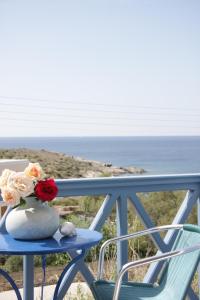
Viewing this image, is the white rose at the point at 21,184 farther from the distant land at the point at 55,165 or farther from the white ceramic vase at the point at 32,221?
the distant land at the point at 55,165

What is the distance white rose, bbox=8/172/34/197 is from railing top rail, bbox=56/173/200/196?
559 millimetres

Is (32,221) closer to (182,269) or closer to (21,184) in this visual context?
(21,184)

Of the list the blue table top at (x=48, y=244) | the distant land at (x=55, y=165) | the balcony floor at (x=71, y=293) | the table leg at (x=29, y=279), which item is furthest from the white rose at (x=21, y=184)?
the distant land at (x=55, y=165)

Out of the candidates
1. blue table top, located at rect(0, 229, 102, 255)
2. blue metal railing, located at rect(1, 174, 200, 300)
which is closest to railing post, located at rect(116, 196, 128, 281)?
blue metal railing, located at rect(1, 174, 200, 300)

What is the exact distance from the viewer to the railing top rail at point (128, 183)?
9.64 feet

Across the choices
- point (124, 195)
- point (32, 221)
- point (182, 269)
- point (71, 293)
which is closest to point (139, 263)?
point (182, 269)

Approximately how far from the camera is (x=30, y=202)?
7.82ft

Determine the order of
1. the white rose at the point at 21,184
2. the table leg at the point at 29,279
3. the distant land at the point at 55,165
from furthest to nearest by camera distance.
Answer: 1. the distant land at the point at 55,165
2. the table leg at the point at 29,279
3. the white rose at the point at 21,184

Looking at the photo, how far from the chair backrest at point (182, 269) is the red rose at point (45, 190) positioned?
28.8 inches

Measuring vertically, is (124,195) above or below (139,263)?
above

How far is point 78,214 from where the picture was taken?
3.82m

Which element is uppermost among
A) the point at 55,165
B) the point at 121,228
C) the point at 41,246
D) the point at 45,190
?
the point at 45,190

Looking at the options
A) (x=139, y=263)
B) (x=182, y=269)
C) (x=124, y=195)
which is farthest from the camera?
(x=124, y=195)

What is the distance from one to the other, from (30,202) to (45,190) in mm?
107
